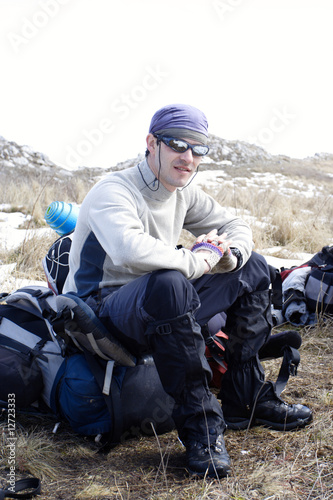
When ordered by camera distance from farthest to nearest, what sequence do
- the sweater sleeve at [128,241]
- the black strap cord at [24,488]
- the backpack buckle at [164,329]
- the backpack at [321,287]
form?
the backpack at [321,287] → the sweater sleeve at [128,241] → the backpack buckle at [164,329] → the black strap cord at [24,488]

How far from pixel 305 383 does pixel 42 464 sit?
159cm

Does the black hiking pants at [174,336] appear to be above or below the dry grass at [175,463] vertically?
above

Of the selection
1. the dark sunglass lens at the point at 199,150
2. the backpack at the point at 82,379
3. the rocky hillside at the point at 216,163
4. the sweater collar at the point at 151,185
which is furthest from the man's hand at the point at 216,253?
the rocky hillside at the point at 216,163

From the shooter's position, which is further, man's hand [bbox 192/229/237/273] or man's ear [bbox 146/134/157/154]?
man's ear [bbox 146/134/157/154]

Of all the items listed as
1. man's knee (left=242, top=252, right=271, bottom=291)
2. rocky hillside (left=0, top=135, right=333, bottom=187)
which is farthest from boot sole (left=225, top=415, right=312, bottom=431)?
rocky hillside (left=0, top=135, right=333, bottom=187)

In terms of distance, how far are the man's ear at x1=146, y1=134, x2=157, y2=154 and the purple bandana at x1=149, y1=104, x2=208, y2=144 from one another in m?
0.04

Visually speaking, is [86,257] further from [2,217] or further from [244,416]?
[2,217]

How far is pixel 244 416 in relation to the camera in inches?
88.7

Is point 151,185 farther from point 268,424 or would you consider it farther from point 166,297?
point 268,424

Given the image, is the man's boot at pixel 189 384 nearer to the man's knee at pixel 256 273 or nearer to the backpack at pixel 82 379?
the backpack at pixel 82 379

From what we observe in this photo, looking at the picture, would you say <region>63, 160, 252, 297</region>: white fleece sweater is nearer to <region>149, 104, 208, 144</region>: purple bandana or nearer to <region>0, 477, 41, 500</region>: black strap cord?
<region>149, 104, 208, 144</region>: purple bandana

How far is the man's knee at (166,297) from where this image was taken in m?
1.81

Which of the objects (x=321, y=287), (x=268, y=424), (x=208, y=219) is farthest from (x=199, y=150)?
(x=321, y=287)

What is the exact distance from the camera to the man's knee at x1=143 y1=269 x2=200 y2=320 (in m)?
1.81
